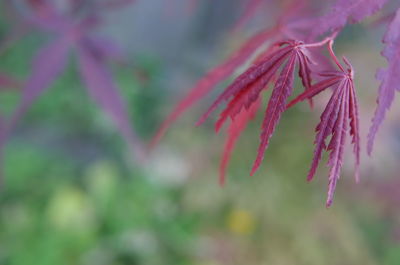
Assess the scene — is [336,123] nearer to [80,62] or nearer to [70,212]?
[80,62]

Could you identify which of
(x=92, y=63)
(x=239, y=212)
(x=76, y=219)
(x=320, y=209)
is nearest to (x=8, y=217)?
(x=76, y=219)

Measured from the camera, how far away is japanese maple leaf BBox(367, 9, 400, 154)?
1.27ft

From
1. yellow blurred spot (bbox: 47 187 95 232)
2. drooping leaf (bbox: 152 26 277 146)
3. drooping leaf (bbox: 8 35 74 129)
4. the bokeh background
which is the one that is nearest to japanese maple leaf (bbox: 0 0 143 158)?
drooping leaf (bbox: 8 35 74 129)

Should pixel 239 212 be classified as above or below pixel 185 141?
below

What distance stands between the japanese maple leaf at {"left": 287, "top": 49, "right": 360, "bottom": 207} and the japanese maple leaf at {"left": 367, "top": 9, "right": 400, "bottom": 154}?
0.02 metres

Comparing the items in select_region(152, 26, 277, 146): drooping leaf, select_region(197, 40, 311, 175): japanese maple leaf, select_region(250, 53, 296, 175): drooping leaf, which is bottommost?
select_region(250, 53, 296, 175): drooping leaf

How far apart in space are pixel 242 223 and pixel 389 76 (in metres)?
1.49

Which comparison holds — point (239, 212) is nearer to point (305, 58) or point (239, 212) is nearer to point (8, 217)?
point (8, 217)

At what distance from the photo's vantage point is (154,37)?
332 cm

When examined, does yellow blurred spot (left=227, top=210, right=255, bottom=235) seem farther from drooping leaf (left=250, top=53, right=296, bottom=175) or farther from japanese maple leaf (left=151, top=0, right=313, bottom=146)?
drooping leaf (left=250, top=53, right=296, bottom=175)

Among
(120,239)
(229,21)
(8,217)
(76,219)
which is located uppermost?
(229,21)

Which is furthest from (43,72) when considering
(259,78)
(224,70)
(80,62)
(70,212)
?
(70,212)

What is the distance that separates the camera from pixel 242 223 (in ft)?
6.03

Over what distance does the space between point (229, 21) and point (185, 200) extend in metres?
1.80
